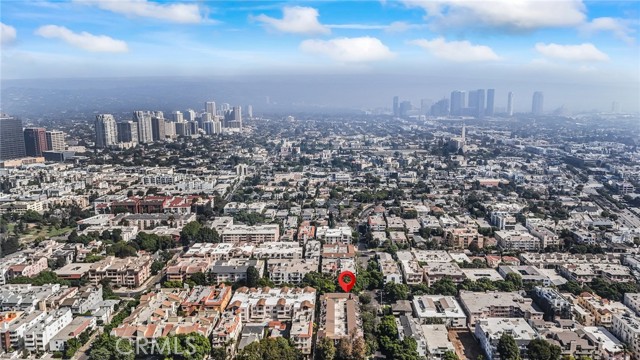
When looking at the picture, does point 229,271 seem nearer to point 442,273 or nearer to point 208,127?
point 442,273

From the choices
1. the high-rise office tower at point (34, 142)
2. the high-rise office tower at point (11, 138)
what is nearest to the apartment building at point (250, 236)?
the high-rise office tower at point (11, 138)

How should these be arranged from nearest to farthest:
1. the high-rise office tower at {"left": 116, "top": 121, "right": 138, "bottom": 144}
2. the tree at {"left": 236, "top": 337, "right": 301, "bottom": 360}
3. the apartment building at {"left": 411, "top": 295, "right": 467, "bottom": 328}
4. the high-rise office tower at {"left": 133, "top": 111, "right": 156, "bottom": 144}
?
the tree at {"left": 236, "top": 337, "right": 301, "bottom": 360} < the apartment building at {"left": 411, "top": 295, "right": 467, "bottom": 328} < the high-rise office tower at {"left": 116, "top": 121, "right": 138, "bottom": 144} < the high-rise office tower at {"left": 133, "top": 111, "right": 156, "bottom": 144}

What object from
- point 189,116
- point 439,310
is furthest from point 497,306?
point 189,116

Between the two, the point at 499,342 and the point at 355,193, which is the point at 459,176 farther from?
the point at 499,342

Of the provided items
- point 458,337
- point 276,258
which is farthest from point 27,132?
point 458,337

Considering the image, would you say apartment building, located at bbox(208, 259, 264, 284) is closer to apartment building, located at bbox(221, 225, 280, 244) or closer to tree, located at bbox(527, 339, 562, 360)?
apartment building, located at bbox(221, 225, 280, 244)

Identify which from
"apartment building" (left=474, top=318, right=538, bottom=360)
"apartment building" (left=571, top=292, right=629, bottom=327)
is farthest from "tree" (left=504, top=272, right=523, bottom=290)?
"apartment building" (left=474, top=318, right=538, bottom=360)
